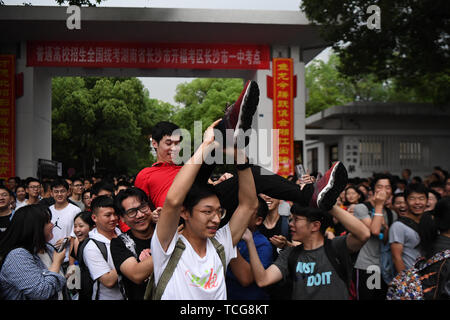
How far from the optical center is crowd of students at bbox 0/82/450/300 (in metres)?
2.07

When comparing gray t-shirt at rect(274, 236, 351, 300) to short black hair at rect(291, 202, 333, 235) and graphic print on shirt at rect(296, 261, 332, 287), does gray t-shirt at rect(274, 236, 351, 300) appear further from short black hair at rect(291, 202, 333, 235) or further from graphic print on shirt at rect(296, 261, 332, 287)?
short black hair at rect(291, 202, 333, 235)

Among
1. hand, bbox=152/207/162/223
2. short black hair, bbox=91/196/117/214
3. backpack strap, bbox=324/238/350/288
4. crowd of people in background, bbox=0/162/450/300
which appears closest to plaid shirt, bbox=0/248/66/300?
crowd of people in background, bbox=0/162/450/300

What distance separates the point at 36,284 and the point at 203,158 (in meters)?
1.45

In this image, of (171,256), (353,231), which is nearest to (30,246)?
(171,256)

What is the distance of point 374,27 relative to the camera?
941 cm

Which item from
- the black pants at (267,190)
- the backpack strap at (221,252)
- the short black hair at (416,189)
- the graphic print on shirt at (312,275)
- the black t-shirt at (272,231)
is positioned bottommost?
the graphic print on shirt at (312,275)

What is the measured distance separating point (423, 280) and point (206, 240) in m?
1.59

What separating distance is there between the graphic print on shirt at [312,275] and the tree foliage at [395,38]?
312 inches

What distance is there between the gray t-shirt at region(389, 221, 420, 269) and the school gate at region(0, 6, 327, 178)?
714cm

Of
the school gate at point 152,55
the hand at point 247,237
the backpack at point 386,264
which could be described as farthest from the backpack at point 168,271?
the school gate at point 152,55

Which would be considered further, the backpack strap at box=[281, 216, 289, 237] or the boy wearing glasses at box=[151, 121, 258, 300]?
the backpack strap at box=[281, 216, 289, 237]

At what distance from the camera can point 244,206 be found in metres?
2.34

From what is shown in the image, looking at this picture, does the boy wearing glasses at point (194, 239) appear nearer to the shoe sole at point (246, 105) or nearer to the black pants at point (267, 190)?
the shoe sole at point (246, 105)

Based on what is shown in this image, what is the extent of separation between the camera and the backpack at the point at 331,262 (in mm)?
2549
